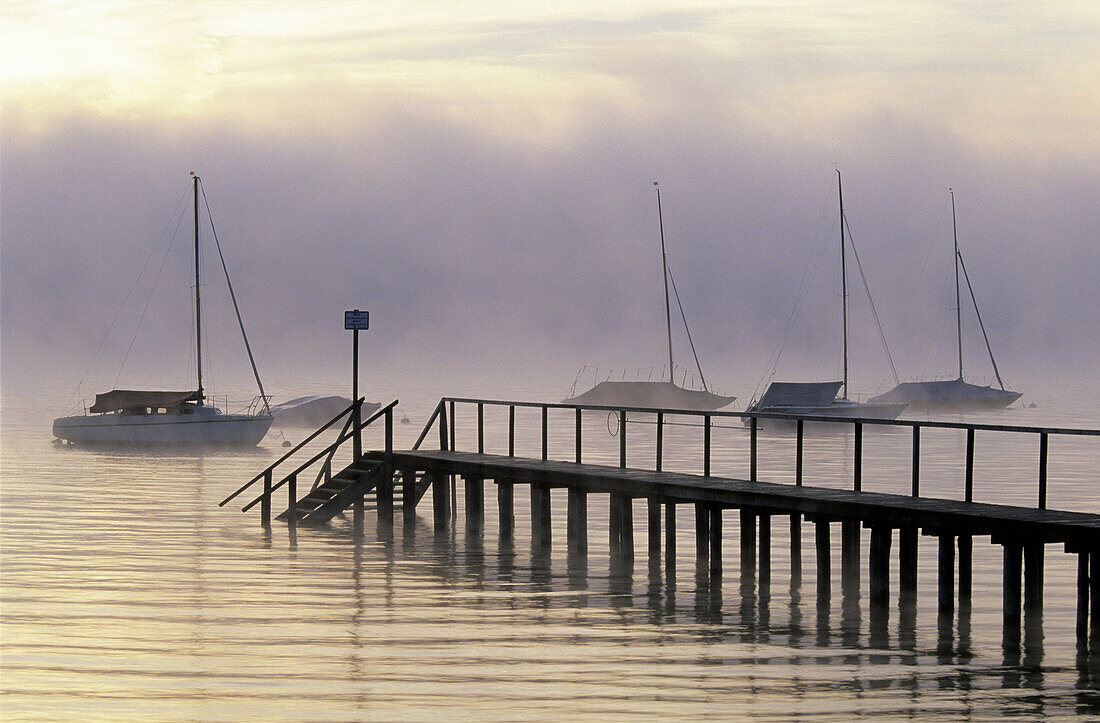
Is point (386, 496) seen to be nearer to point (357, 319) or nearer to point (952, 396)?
point (357, 319)

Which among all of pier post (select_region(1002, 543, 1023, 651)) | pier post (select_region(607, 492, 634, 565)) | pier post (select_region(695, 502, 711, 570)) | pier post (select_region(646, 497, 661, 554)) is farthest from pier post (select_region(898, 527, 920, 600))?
pier post (select_region(646, 497, 661, 554))

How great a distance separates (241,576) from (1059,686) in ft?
37.0

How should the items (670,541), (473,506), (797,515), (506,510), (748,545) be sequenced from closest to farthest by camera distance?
(797,515) → (748,545) → (670,541) → (506,510) → (473,506)

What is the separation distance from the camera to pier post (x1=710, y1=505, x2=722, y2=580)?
786 inches

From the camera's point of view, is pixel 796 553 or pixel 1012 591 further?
pixel 796 553

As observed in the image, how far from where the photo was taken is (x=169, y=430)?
62594 millimetres

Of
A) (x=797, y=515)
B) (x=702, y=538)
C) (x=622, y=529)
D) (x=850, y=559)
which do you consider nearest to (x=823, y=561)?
(x=850, y=559)

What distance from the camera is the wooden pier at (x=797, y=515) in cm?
1586

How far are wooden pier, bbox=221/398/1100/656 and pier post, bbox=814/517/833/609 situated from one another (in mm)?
19

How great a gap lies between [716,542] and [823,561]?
6.28 ft

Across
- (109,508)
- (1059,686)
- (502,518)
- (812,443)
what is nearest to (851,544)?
(1059,686)

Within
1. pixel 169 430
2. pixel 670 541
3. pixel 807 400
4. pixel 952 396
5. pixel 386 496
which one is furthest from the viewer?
pixel 952 396

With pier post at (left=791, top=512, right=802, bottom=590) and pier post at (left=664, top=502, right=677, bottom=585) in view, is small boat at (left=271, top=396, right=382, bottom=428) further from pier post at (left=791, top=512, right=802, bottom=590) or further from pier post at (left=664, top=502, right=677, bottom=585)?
pier post at (left=791, top=512, right=802, bottom=590)

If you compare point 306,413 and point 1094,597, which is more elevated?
point 1094,597
